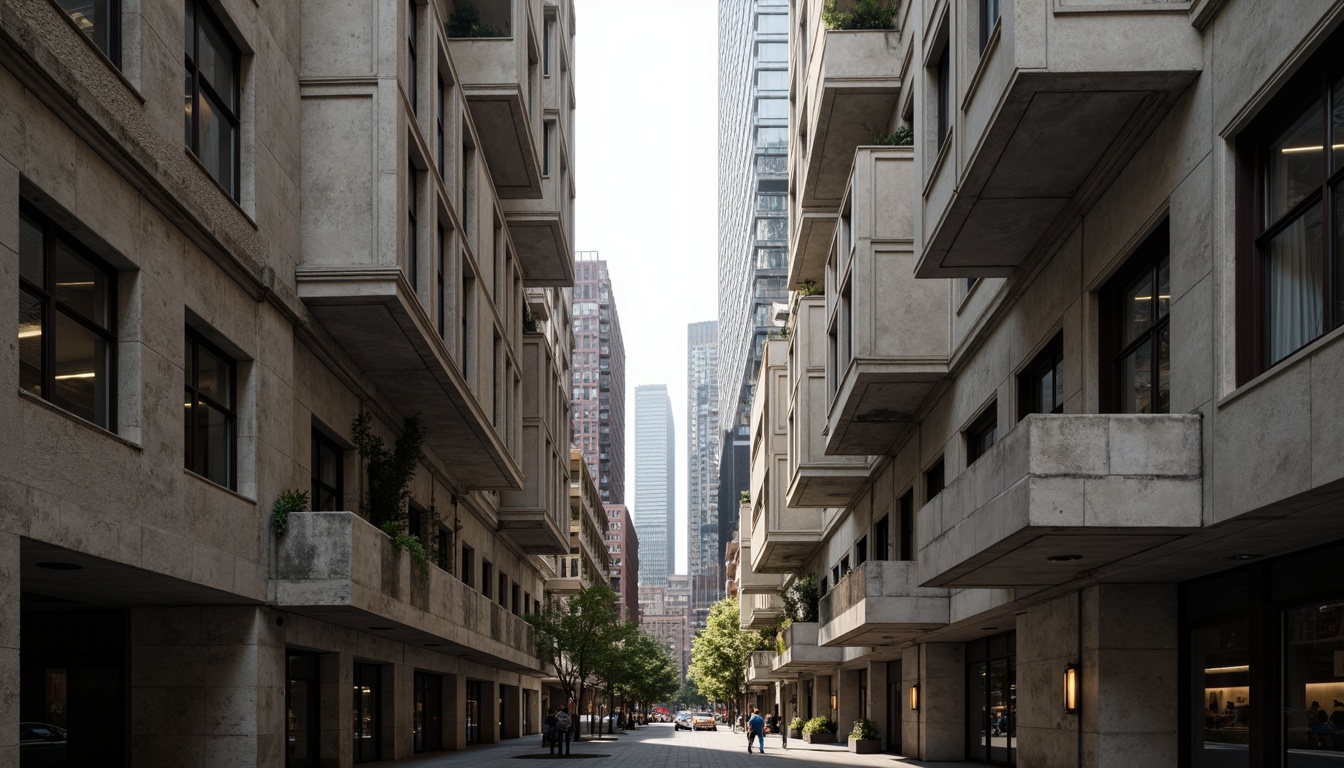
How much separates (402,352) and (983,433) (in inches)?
448

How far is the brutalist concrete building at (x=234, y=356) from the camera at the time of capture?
43.2 ft

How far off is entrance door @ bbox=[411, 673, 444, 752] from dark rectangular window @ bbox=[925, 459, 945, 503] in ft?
53.8

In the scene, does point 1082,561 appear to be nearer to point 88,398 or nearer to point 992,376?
point 992,376

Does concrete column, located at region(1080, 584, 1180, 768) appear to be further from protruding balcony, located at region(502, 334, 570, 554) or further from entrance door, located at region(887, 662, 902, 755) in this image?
protruding balcony, located at region(502, 334, 570, 554)

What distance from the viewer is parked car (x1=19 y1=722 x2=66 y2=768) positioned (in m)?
18.7

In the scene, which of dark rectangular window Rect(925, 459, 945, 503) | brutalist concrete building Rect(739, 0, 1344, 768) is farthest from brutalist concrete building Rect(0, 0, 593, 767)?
dark rectangular window Rect(925, 459, 945, 503)

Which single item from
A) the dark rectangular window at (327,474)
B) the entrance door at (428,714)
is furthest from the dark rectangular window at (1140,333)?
the entrance door at (428,714)

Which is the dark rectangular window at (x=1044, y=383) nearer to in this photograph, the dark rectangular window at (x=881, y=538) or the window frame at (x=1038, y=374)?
the window frame at (x=1038, y=374)

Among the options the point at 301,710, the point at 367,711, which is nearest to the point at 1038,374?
the point at 301,710

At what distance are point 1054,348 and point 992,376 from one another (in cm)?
287

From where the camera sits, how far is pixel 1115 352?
56.0 feet

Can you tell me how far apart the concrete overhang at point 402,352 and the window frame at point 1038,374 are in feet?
34.6

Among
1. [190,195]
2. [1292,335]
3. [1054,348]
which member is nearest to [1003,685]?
[1054,348]

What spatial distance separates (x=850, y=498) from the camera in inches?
→ 1550
